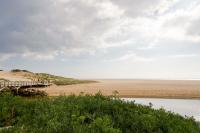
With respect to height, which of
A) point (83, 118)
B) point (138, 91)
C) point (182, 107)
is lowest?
point (182, 107)

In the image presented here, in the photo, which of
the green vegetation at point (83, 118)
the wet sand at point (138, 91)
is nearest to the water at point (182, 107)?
the wet sand at point (138, 91)

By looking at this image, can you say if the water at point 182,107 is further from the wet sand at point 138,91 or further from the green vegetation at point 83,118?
the green vegetation at point 83,118

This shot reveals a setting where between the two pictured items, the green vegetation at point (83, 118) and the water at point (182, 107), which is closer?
the green vegetation at point (83, 118)

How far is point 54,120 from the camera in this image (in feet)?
35.8

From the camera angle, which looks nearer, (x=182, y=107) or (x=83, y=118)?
(x=83, y=118)

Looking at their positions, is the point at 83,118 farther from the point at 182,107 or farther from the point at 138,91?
the point at 138,91

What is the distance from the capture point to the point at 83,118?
35.6ft

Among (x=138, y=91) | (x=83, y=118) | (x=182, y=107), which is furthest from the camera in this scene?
(x=138, y=91)

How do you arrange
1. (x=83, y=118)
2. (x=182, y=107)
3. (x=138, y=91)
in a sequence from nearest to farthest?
(x=83, y=118), (x=182, y=107), (x=138, y=91)

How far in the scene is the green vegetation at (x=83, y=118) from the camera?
412 inches

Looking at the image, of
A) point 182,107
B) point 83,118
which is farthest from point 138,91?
point 83,118

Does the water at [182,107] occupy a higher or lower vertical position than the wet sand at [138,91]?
lower

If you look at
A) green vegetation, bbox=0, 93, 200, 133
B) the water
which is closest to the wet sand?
the water

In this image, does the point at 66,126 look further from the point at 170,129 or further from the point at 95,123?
the point at 170,129
